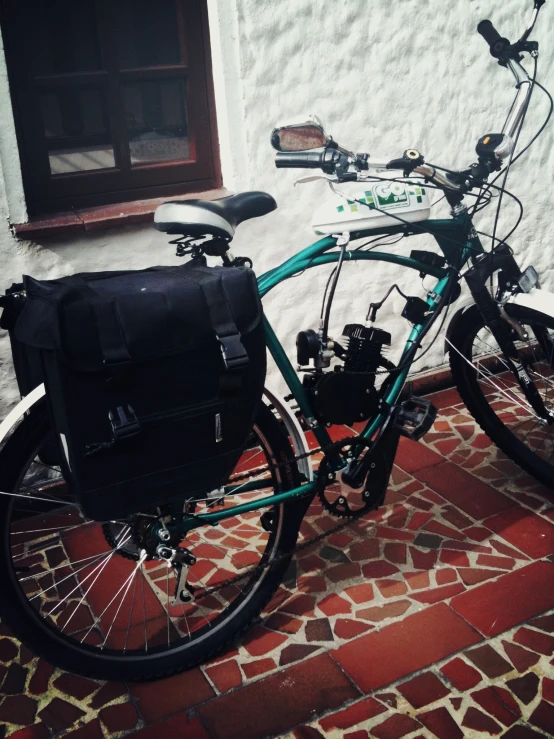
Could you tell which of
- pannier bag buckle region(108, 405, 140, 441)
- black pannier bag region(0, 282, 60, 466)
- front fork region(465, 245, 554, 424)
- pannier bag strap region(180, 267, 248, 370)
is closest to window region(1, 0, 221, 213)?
black pannier bag region(0, 282, 60, 466)

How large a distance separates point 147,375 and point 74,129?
1.71m

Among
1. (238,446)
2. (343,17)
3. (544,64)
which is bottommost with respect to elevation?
(238,446)

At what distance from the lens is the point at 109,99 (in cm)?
331

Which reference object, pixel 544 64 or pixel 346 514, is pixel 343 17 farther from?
pixel 346 514

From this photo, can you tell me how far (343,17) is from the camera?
136 inches

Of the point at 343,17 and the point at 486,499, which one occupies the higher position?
the point at 343,17

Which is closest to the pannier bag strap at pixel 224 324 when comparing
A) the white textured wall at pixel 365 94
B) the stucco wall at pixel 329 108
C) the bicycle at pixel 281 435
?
the bicycle at pixel 281 435

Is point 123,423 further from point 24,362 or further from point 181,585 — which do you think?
point 181,585

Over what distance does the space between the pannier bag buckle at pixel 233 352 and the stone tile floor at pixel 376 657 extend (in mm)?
1019

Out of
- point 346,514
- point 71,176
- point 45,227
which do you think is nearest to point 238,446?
point 346,514

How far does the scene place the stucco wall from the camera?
10.7 feet

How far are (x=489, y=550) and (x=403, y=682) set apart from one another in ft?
2.44

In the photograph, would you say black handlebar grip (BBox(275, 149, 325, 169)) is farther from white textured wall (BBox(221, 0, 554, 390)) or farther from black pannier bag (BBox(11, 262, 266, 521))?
white textured wall (BBox(221, 0, 554, 390))

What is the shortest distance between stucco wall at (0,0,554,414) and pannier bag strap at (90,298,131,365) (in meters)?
1.35
